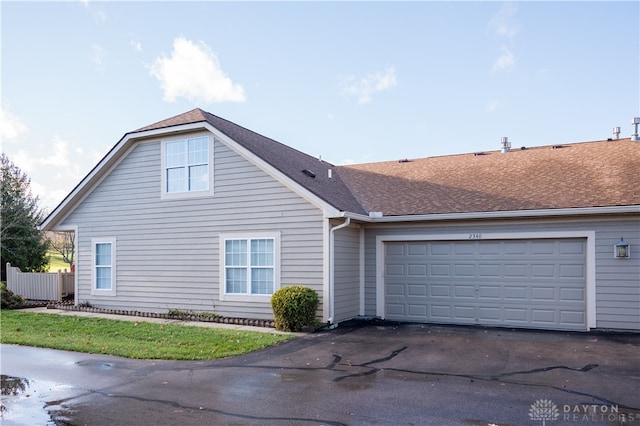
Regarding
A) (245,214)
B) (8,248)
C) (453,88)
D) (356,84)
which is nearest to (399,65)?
(453,88)

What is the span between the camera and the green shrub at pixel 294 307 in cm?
1129

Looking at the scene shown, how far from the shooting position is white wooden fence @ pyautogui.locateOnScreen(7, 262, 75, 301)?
17.2 meters

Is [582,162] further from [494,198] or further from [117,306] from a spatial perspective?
[117,306]

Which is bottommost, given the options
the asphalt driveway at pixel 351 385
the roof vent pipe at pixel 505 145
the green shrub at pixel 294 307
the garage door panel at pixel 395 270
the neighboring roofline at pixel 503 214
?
the asphalt driveway at pixel 351 385

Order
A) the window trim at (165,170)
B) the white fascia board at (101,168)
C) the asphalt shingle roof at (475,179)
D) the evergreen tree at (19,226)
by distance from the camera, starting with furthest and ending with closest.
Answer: the evergreen tree at (19,226) < the white fascia board at (101,168) < the window trim at (165,170) < the asphalt shingle roof at (475,179)

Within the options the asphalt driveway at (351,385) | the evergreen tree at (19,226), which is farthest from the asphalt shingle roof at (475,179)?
the evergreen tree at (19,226)

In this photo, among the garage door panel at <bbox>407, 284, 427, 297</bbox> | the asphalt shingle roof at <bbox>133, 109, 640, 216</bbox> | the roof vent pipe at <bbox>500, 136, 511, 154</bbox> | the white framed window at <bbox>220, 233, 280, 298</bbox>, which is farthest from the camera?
the roof vent pipe at <bbox>500, 136, 511, 154</bbox>

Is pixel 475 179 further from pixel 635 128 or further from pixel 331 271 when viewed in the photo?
pixel 331 271

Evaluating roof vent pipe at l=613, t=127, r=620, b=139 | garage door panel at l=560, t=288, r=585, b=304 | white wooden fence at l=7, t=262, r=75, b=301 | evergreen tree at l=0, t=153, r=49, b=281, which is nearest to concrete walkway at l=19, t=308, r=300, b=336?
white wooden fence at l=7, t=262, r=75, b=301

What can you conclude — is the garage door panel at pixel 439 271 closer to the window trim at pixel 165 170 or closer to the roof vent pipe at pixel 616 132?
the window trim at pixel 165 170

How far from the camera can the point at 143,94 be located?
1703 cm

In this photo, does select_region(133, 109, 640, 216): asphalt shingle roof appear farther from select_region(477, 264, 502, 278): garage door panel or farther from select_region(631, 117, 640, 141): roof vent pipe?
select_region(477, 264, 502, 278): garage door panel

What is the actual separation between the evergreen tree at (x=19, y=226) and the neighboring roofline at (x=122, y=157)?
27.0ft

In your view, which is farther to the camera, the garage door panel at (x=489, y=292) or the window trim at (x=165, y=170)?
the window trim at (x=165, y=170)
